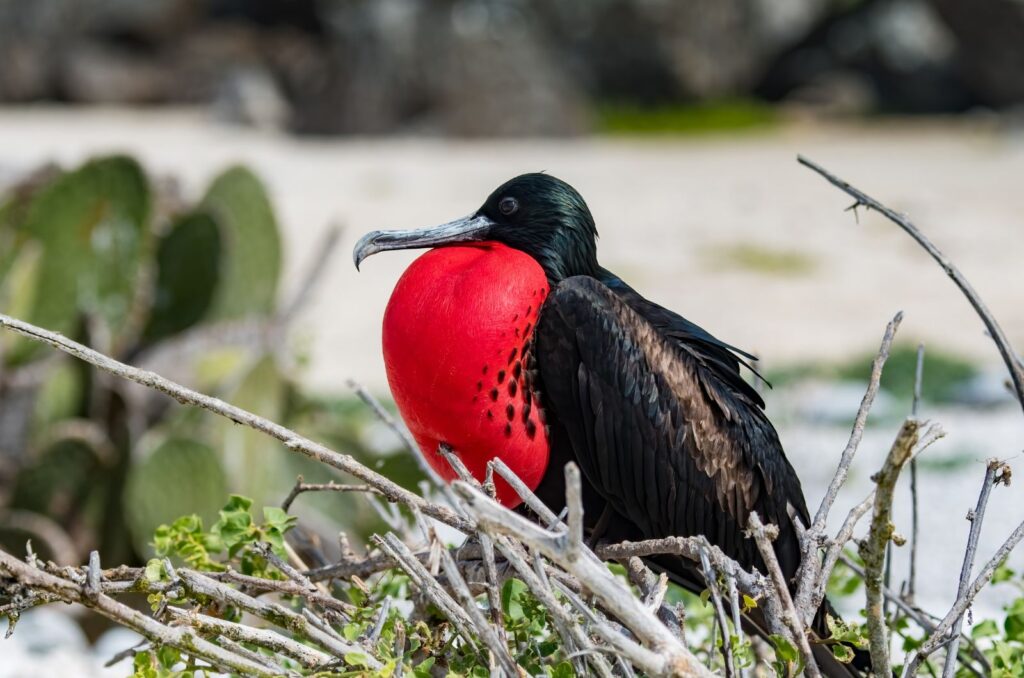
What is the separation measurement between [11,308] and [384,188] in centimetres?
558

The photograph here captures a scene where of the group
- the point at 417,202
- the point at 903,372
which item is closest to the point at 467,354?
the point at 903,372

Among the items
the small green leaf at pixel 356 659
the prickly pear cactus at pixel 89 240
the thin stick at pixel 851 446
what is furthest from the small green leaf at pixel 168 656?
the prickly pear cactus at pixel 89 240

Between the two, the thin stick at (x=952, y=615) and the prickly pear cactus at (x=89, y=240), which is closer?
the thin stick at (x=952, y=615)

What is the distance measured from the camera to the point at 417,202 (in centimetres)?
756

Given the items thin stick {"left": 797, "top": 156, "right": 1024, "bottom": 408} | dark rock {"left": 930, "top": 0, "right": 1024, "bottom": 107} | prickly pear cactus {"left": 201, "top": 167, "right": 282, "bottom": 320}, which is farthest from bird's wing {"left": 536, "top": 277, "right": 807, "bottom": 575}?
dark rock {"left": 930, "top": 0, "right": 1024, "bottom": 107}

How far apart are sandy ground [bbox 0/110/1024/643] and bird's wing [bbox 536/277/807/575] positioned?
1.19 m

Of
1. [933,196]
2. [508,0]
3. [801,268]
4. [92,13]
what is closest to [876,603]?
[801,268]

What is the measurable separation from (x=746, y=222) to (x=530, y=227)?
20.6 ft

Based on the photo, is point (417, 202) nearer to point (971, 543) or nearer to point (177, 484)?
point (177, 484)

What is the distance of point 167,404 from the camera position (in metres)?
2.70

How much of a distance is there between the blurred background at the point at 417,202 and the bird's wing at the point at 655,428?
2.67ft

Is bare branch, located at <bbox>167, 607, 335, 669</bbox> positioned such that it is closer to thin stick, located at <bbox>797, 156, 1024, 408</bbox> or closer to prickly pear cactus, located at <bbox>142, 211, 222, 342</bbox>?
thin stick, located at <bbox>797, 156, 1024, 408</bbox>

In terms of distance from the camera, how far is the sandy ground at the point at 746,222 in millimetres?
3691

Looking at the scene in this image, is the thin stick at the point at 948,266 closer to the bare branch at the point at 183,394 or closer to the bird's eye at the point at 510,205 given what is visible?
the bird's eye at the point at 510,205
